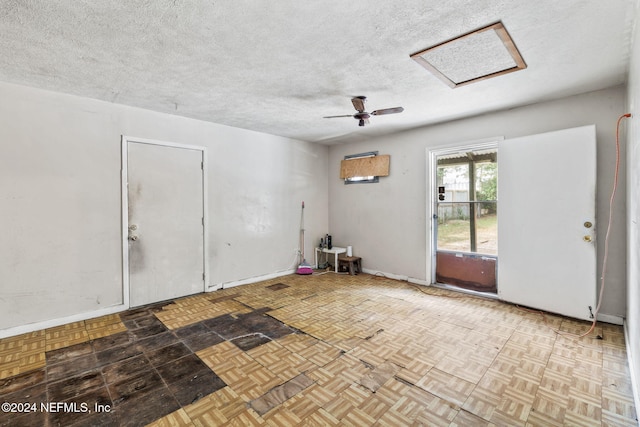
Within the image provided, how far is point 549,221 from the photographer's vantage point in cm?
337

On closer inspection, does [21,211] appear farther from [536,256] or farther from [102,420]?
[536,256]

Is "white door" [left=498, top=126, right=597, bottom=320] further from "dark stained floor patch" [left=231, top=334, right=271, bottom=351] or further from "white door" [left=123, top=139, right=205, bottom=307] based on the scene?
"white door" [left=123, top=139, right=205, bottom=307]

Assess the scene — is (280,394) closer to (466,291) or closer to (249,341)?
(249,341)

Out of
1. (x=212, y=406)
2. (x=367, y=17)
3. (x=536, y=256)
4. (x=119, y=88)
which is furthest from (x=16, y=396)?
(x=536, y=256)

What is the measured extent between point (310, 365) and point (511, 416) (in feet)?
4.58

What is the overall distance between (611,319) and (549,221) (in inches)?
46.9

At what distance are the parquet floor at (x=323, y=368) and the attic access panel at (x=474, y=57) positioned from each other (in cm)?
258

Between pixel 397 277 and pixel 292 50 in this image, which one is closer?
pixel 292 50

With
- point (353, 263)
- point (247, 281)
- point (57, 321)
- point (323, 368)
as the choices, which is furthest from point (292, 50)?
point (353, 263)

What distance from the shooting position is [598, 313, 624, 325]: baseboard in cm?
308

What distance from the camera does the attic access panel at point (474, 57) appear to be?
2182mm

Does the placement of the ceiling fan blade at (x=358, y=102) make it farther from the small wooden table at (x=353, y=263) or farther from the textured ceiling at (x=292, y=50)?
the small wooden table at (x=353, y=263)

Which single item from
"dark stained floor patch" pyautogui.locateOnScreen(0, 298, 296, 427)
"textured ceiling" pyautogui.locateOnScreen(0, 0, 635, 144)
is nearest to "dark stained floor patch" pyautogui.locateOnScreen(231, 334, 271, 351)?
"dark stained floor patch" pyautogui.locateOnScreen(0, 298, 296, 427)

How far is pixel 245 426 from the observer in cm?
172
